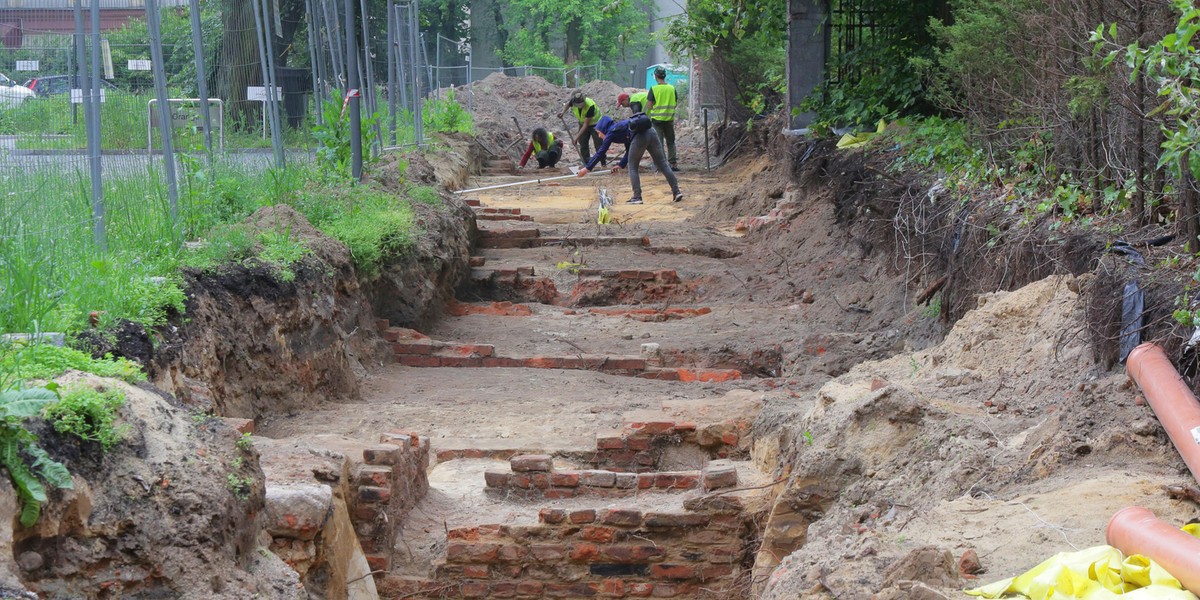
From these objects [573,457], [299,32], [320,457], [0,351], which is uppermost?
[299,32]

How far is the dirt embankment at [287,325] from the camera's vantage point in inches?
242

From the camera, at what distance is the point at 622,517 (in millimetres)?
5965

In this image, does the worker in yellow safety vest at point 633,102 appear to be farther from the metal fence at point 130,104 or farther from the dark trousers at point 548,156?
the metal fence at point 130,104

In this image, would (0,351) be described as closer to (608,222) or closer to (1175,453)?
(1175,453)

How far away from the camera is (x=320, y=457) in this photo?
5.50 m

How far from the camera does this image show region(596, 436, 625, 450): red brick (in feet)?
23.0

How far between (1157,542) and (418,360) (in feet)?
22.4

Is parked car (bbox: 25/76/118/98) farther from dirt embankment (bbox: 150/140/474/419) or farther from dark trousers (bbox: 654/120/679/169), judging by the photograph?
dark trousers (bbox: 654/120/679/169)

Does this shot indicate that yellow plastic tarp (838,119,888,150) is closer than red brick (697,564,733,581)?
No

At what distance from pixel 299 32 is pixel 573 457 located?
29.4 feet

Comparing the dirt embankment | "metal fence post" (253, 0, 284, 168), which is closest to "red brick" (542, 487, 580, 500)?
the dirt embankment

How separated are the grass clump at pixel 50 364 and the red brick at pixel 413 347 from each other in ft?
16.6

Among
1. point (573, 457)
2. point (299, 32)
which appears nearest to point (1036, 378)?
point (573, 457)

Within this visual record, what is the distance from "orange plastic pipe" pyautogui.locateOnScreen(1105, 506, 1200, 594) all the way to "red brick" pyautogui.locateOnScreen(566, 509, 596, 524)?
2.86m
